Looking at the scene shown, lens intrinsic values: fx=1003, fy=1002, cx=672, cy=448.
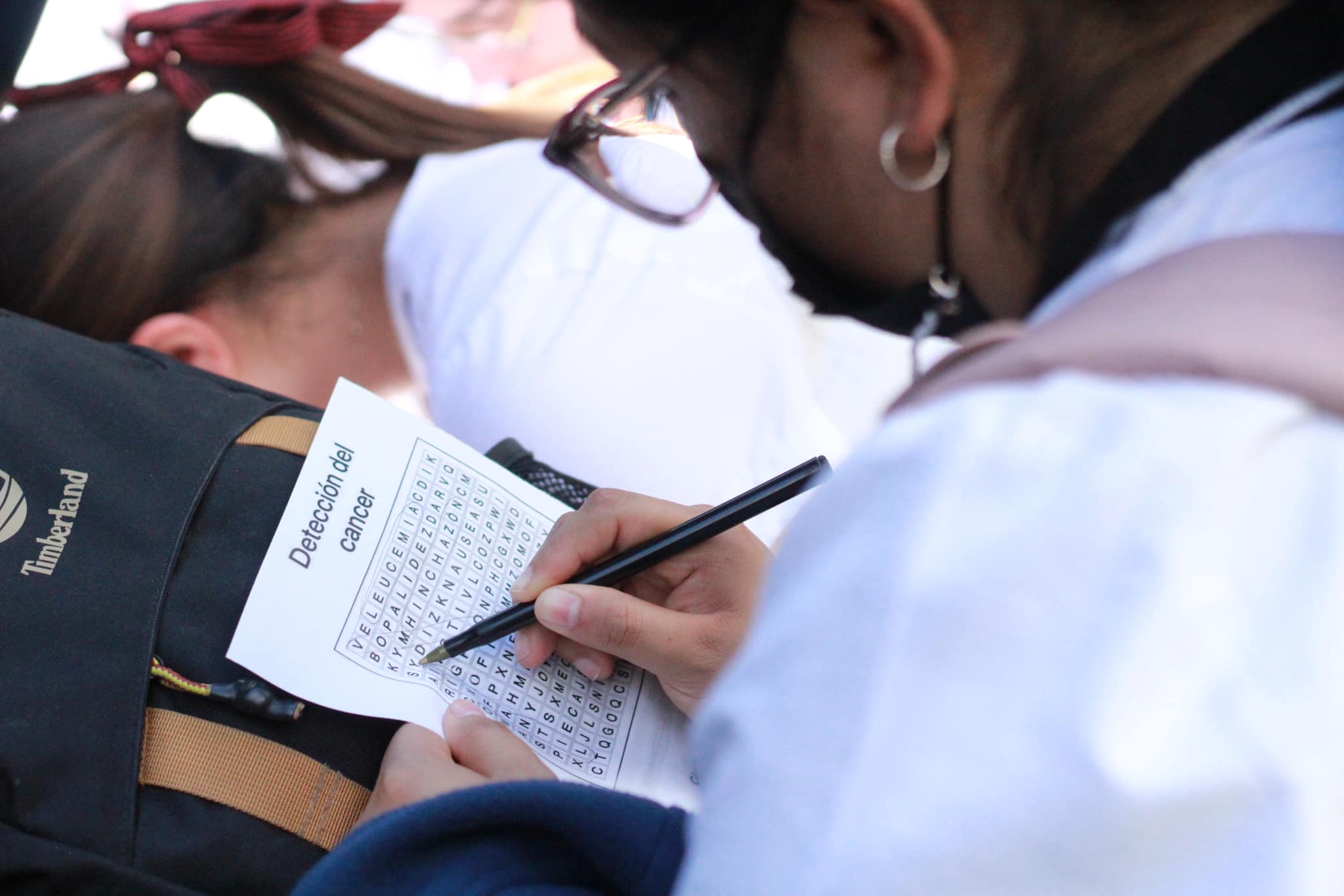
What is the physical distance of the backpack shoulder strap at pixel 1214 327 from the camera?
0.89 ft

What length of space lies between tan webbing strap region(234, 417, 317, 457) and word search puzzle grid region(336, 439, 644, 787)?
0.23 ft

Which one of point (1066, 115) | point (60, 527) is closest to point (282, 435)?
point (60, 527)

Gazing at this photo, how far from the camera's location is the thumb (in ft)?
1.77

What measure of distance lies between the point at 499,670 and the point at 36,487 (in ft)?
0.87

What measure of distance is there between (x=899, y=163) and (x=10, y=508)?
48 centimetres

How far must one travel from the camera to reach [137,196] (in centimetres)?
94

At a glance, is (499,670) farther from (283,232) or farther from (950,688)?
(283,232)

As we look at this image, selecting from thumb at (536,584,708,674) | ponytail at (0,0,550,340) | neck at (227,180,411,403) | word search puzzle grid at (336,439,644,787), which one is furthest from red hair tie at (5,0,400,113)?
thumb at (536,584,708,674)

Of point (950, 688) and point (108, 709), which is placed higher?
point (950, 688)

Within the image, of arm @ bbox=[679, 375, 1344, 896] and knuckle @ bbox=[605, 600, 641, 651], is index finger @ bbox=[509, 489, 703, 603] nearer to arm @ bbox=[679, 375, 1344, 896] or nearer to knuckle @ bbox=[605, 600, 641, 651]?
knuckle @ bbox=[605, 600, 641, 651]

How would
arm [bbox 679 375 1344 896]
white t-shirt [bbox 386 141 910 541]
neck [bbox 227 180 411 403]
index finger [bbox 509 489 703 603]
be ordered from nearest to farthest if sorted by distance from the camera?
arm [bbox 679 375 1344 896], index finger [bbox 509 489 703 603], white t-shirt [bbox 386 141 910 541], neck [bbox 227 180 411 403]

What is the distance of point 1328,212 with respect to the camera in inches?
12.8

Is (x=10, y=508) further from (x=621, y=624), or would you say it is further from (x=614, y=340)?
(x=614, y=340)

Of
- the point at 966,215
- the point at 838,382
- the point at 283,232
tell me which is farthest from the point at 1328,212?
the point at 283,232
